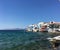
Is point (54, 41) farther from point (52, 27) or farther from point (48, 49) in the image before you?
point (52, 27)

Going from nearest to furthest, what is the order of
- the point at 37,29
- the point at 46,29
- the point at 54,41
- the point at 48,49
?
the point at 48,49 → the point at 54,41 → the point at 46,29 → the point at 37,29

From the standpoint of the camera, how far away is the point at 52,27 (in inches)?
4818

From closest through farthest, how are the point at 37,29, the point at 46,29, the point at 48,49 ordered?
the point at 48,49 < the point at 46,29 < the point at 37,29

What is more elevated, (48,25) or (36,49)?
(48,25)

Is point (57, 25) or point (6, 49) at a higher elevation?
point (57, 25)

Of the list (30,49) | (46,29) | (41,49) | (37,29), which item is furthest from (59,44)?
(37,29)

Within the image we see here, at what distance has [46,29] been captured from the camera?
122 metres

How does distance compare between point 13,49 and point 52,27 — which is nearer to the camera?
point 13,49

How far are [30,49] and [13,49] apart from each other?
3.16 meters

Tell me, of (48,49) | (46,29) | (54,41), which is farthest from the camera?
(46,29)

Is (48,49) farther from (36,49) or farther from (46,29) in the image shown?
(46,29)

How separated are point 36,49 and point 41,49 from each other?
91cm

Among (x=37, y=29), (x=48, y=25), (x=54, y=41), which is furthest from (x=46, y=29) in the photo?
(x=54, y=41)

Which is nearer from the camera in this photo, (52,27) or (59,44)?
(59,44)
